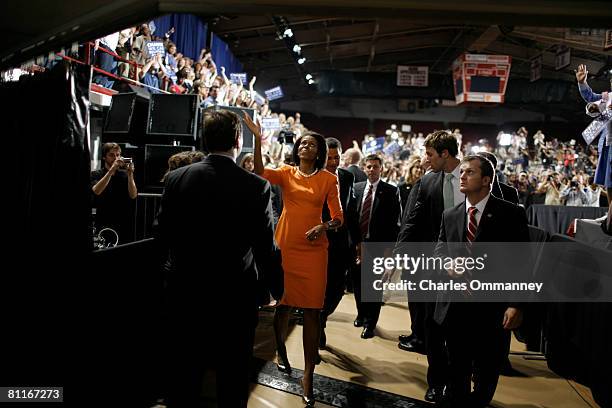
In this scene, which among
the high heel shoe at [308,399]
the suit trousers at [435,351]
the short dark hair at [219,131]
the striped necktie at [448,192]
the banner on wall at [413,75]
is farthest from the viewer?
the banner on wall at [413,75]

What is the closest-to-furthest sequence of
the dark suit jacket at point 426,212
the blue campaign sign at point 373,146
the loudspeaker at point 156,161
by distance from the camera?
the dark suit jacket at point 426,212 → the loudspeaker at point 156,161 → the blue campaign sign at point 373,146

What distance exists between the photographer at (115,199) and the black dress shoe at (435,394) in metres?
2.86

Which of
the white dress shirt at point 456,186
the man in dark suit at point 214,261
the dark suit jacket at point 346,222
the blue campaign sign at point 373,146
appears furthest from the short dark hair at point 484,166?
the blue campaign sign at point 373,146

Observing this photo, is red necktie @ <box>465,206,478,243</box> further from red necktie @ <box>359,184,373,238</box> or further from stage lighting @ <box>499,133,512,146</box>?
stage lighting @ <box>499,133,512,146</box>

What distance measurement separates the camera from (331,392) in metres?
3.39

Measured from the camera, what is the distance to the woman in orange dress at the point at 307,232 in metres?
3.25

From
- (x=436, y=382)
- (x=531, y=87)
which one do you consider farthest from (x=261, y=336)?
(x=531, y=87)

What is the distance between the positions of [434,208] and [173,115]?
3568 millimetres

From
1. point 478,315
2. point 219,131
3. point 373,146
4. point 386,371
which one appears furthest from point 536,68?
point 219,131

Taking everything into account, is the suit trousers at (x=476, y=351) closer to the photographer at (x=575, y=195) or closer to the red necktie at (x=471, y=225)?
the red necktie at (x=471, y=225)

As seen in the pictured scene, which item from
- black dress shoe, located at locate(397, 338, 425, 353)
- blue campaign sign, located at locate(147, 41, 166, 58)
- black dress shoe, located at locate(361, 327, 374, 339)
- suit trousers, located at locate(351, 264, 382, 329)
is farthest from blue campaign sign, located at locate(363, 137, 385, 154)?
black dress shoe, located at locate(397, 338, 425, 353)

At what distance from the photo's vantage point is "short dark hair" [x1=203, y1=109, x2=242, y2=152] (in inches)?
84.6

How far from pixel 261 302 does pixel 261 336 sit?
2617mm

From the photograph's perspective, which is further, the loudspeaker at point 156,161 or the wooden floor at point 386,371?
the loudspeaker at point 156,161
